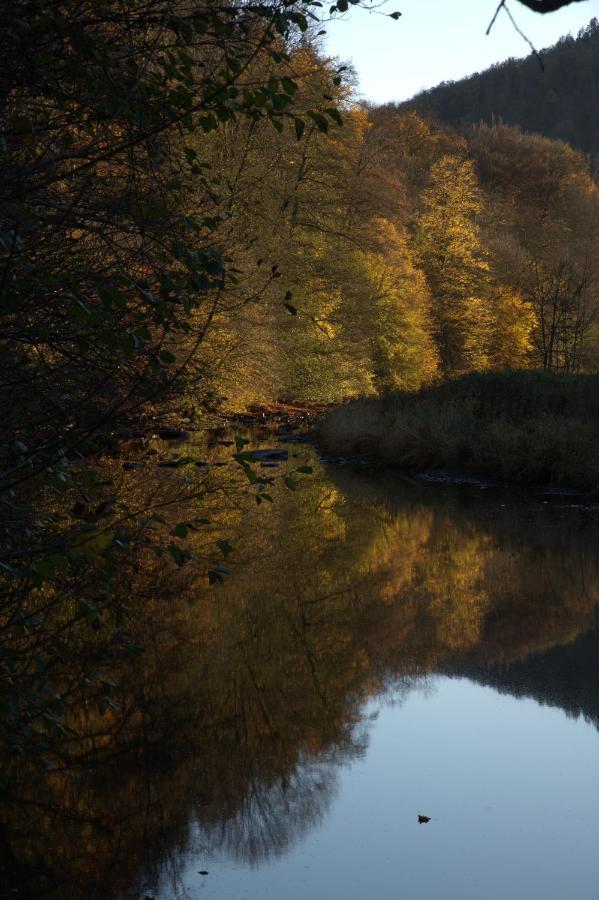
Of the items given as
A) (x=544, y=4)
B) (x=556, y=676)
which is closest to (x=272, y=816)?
(x=556, y=676)

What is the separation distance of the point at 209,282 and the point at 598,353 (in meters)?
45.7

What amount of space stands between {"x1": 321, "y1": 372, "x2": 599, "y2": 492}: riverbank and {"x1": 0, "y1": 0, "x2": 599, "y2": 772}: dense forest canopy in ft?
8.57

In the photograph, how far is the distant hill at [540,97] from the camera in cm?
8862

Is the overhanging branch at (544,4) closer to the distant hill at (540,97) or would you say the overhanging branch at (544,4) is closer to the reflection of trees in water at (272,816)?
the reflection of trees in water at (272,816)

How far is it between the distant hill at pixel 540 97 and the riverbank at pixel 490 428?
67.9m

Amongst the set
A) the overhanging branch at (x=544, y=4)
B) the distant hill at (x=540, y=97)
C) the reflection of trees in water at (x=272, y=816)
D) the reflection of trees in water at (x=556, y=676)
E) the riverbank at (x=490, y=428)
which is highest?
the distant hill at (x=540, y=97)

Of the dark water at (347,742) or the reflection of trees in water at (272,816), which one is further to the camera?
the reflection of trees in water at (272,816)

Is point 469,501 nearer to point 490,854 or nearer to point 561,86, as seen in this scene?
point 490,854

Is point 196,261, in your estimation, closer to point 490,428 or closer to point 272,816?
point 272,816

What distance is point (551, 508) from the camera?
17219mm

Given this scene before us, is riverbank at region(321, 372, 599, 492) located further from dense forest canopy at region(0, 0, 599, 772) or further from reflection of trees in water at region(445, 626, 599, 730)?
reflection of trees in water at region(445, 626, 599, 730)

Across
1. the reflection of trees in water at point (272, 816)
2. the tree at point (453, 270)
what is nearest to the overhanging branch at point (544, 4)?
the reflection of trees in water at point (272, 816)

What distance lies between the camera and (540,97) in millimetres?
92438

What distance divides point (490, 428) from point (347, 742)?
46.8 feet
